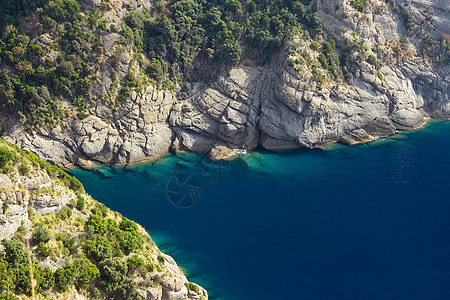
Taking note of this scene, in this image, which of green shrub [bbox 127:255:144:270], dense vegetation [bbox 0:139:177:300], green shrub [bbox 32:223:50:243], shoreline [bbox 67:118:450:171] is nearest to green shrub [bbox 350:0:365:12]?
shoreline [bbox 67:118:450:171]

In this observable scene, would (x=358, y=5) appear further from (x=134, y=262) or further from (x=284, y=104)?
(x=134, y=262)

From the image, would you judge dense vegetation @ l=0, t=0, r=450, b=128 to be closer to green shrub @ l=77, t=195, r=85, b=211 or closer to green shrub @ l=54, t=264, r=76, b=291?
green shrub @ l=77, t=195, r=85, b=211

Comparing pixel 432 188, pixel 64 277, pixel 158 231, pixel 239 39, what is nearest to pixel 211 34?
pixel 239 39

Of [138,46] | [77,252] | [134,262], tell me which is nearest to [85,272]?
[77,252]

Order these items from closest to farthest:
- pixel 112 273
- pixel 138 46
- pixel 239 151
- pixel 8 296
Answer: pixel 8 296, pixel 112 273, pixel 138 46, pixel 239 151

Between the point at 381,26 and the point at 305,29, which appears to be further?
the point at 381,26

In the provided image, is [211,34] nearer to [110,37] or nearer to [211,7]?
[211,7]
